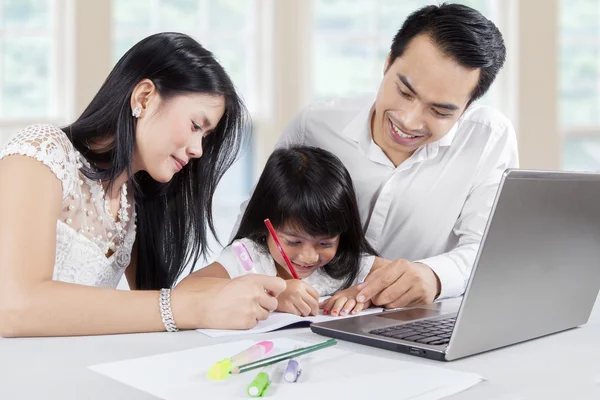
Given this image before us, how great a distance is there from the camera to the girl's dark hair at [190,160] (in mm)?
1390

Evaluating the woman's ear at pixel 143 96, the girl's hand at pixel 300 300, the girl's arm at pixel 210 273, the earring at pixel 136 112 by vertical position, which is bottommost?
the girl's arm at pixel 210 273

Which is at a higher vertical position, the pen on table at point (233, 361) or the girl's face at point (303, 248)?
the pen on table at point (233, 361)

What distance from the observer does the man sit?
5.38 feet

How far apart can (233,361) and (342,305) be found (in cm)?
49

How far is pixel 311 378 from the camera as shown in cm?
89

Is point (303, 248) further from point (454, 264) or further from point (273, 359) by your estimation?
point (273, 359)

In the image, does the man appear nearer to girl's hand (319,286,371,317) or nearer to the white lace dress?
girl's hand (319,286,371,317)

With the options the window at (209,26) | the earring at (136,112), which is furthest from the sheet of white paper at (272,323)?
the window at (209,26)

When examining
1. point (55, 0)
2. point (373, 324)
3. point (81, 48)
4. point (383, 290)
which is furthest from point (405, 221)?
point (55, 0)

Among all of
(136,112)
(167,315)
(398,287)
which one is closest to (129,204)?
(136,112)

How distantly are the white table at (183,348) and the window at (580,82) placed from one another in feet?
11.9

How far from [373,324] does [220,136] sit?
1.85 ft

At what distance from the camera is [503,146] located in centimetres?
187

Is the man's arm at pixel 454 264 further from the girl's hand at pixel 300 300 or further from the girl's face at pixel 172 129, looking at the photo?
the girl's face at pixel 172 129
